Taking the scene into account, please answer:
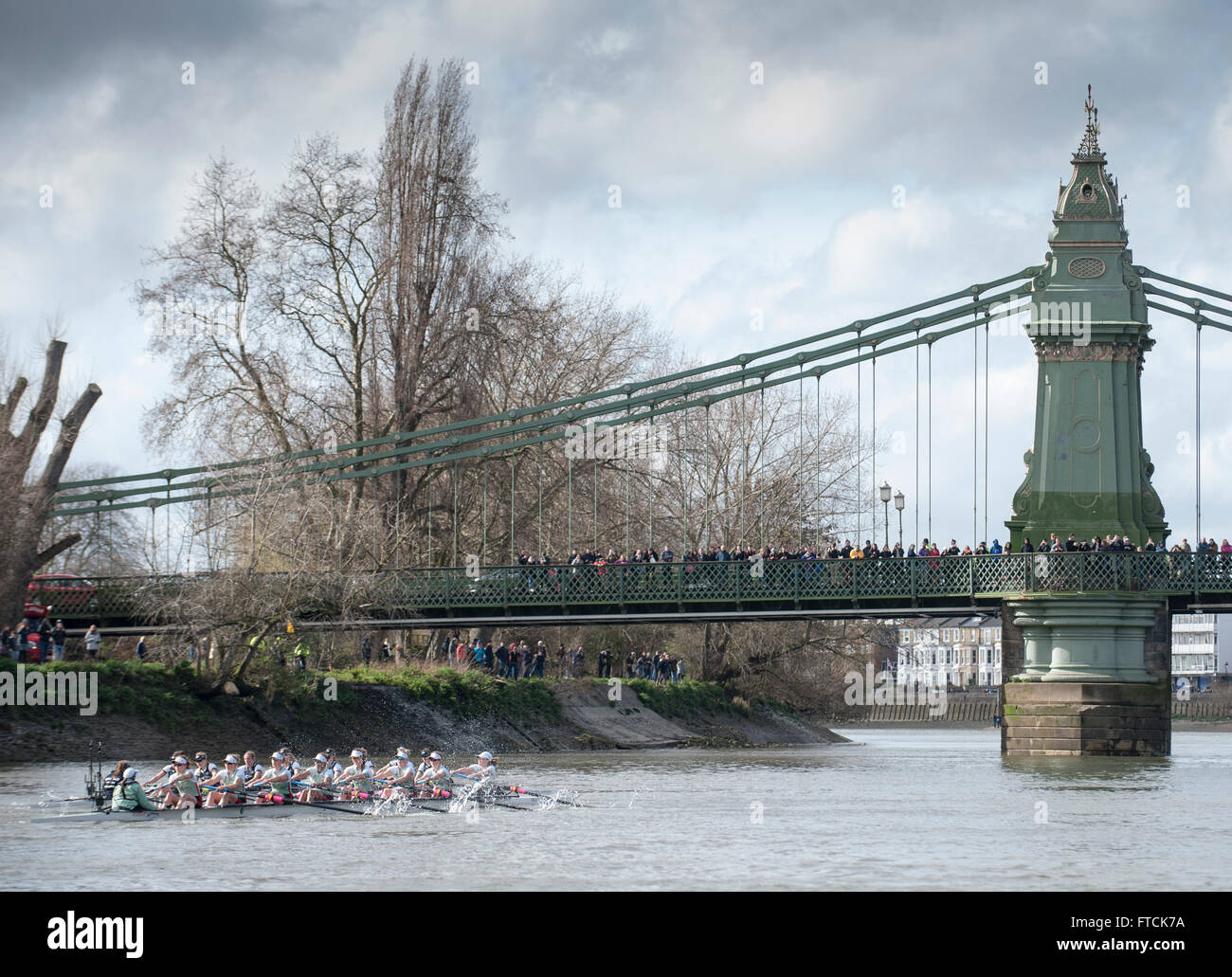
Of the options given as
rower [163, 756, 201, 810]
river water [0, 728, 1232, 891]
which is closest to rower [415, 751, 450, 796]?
river water [0, 728, 1232, 891]

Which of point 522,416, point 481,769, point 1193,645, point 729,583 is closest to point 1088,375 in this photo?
point 729,583

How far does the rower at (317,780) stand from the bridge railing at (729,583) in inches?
382

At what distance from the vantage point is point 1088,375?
4247 cm

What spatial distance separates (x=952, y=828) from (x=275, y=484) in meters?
20.3

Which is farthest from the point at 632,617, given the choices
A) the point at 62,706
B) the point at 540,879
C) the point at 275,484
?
the point at 540,879

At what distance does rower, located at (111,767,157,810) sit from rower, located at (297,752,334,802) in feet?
9.42

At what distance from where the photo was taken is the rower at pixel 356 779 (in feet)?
103

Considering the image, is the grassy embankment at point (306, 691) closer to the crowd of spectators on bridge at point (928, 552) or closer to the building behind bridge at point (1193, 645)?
the crowd of spectators on bridge at point (928, 552)

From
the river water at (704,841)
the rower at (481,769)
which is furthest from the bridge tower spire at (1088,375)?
the rower at (481,769)

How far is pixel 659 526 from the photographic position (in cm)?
5744

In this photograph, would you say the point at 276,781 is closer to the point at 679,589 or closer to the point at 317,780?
the point at 317,780

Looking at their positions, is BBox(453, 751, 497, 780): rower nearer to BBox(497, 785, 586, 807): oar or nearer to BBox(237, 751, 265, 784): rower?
BBox(497, 785, 586, 807): oar

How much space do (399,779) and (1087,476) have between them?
18.6 meters
